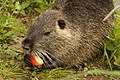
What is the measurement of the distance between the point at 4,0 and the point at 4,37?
680 mm

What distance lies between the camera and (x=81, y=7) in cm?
313

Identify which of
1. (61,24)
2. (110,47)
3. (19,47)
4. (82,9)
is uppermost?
(82,9)

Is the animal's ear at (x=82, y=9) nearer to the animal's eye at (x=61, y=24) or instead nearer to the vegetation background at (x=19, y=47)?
the animal's eye at (x=61, y=24)

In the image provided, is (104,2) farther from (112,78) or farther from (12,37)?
(12,37)

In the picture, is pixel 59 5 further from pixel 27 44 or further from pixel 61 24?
pixel 27 44

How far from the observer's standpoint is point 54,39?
287cm

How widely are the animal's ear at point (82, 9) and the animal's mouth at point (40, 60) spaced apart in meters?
0.45

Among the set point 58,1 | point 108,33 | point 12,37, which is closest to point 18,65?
point 12,37

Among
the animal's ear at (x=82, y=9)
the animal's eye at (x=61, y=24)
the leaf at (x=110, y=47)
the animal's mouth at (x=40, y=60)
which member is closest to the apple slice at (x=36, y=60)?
the animal's mouth at (x=40, y=60)

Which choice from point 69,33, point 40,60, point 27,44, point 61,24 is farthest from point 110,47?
point 27,44

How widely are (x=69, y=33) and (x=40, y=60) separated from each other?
1.28ft

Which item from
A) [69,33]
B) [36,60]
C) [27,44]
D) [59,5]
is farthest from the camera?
[59,5]

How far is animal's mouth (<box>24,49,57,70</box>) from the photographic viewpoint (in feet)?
9.18

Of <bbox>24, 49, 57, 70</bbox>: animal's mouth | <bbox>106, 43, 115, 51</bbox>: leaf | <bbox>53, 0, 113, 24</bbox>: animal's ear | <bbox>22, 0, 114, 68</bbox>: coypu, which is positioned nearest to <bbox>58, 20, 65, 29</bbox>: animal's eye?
<bbox>22, 0, 114, 68</bbox>: coypu
